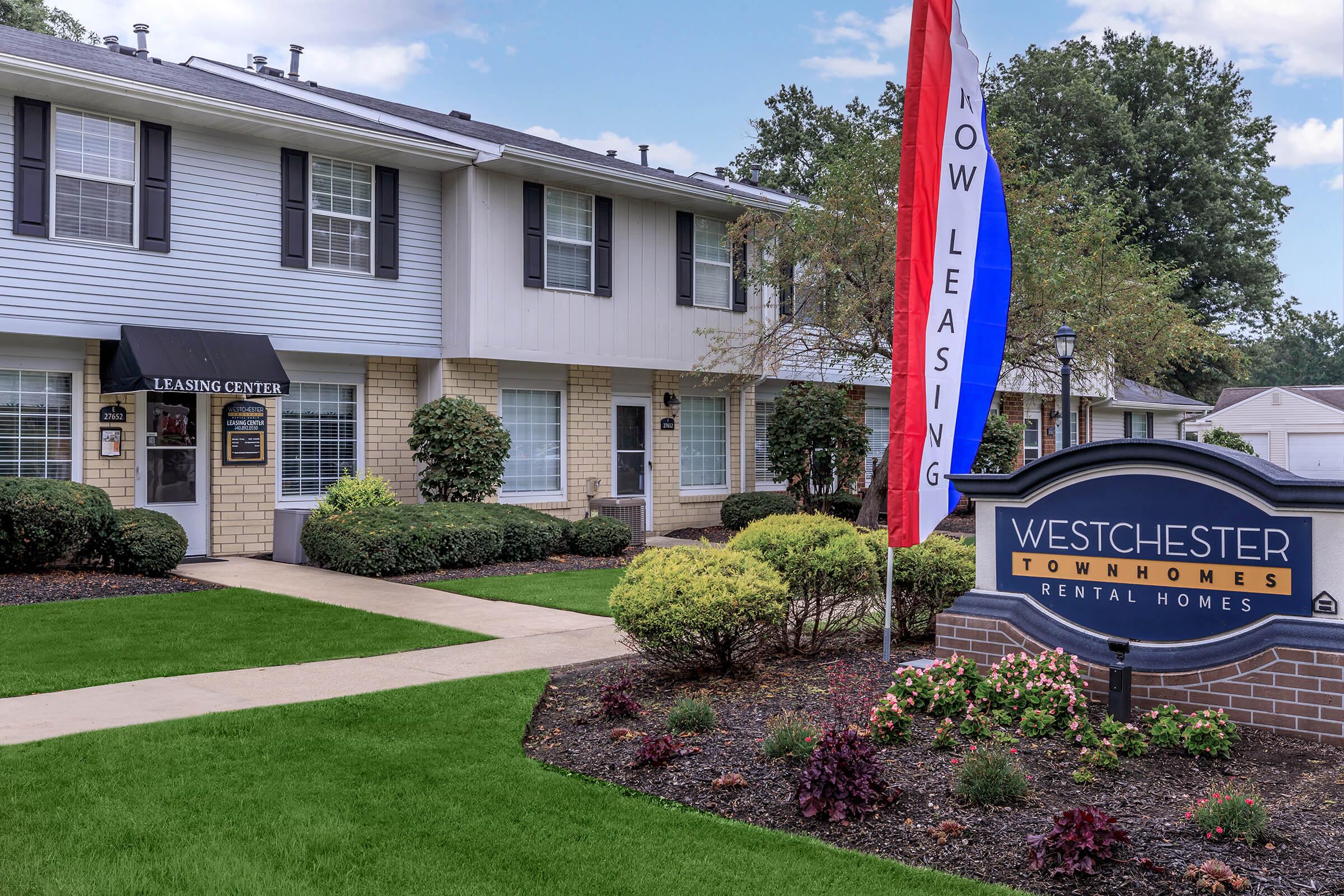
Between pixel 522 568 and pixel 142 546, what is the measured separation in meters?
4.45

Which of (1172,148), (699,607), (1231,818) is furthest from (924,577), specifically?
(1172,148)

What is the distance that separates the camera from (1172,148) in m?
41.8

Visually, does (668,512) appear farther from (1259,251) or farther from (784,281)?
(1259,251)

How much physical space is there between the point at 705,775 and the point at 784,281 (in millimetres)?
14262

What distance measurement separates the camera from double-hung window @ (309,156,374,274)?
1557 centimetres

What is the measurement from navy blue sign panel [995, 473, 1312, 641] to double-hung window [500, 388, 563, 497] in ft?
36.9

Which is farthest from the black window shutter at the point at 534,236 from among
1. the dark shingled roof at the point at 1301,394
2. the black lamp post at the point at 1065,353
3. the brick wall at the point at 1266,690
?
the dark shingled roof at the point at 1301,394

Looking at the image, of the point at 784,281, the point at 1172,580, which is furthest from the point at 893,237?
the point at 1172,580

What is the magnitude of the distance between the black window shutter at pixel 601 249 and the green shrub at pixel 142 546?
7.76m

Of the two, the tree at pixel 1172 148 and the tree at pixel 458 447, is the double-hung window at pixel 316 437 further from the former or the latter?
the tree at pixel 1172 148

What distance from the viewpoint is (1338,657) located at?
5.74 meters

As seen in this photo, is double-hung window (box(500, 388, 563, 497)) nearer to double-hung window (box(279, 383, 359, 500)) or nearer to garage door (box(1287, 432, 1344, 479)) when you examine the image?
double-hung window (box(279, 383, 359, 500))

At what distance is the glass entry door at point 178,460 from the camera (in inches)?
557

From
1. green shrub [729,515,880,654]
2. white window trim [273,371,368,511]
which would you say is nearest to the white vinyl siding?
white window trim [273,371,368,511]
